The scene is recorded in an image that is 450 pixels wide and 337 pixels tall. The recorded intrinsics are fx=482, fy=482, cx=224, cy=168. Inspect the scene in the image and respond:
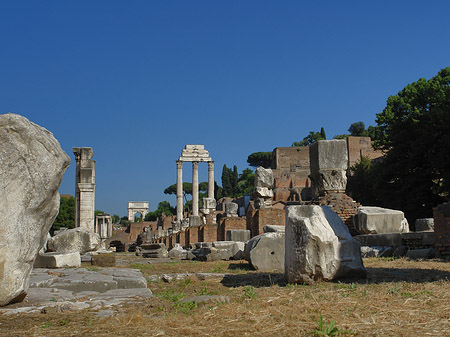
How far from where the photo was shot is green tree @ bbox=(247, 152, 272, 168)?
9519 centimetres

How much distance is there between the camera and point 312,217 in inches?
210

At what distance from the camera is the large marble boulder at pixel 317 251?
505cm

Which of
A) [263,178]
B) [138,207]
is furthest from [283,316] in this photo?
[138,207]

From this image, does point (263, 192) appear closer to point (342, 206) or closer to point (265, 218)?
point (265, 218)

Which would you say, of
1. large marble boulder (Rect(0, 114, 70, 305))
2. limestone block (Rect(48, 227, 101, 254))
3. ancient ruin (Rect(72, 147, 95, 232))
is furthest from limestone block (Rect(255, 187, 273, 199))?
large marble boulder (Rect(0, 114, 70, 305))

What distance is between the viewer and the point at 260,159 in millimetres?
95875

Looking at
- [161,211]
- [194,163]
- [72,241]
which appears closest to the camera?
[72,241]

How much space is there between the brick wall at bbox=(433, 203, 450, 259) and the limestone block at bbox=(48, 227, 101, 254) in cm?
775

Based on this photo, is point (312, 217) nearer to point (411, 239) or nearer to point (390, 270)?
point (390, 270)

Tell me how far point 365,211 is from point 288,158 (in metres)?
64.5

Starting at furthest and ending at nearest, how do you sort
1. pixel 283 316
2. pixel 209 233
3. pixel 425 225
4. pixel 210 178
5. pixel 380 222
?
pixel 210 178, pixel 209 233, pixel 425 225, pixel 380 222, pixel 283 316

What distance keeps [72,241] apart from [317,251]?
786 centimetres

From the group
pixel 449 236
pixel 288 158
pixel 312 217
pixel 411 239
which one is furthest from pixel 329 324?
pixel 288 158

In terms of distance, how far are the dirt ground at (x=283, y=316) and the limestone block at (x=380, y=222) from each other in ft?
19.1
